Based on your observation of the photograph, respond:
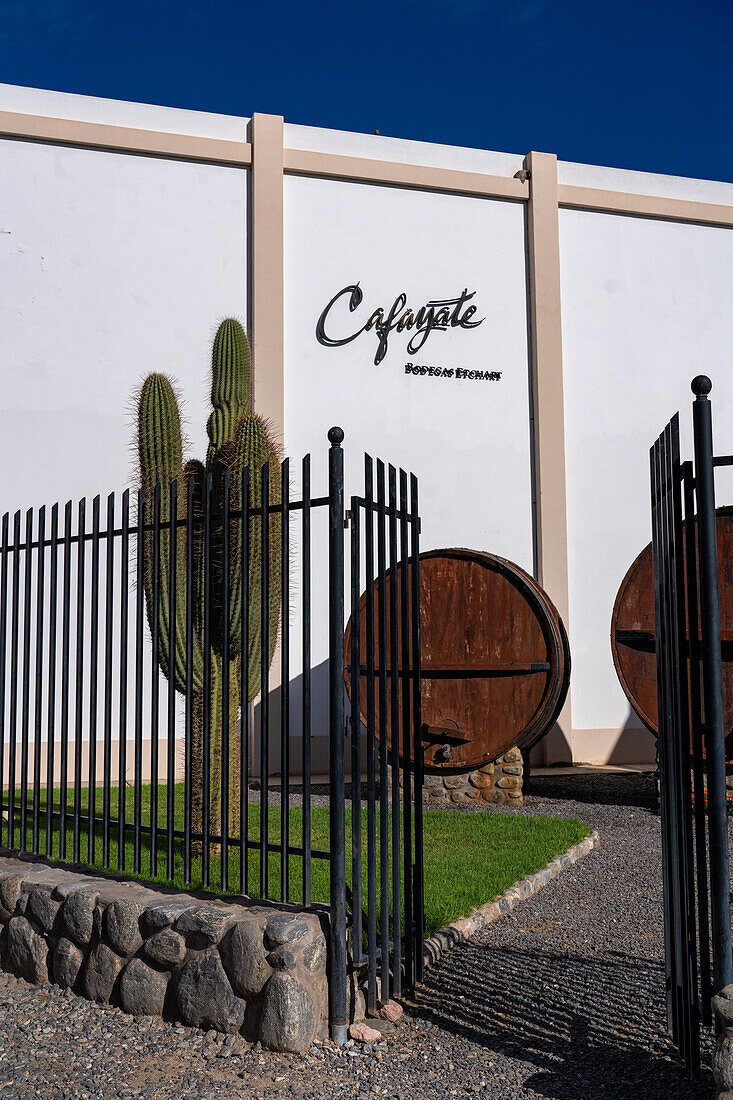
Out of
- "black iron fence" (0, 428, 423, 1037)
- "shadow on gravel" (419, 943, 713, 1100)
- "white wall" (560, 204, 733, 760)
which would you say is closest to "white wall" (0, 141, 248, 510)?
"white wall" (560, 204, 733, 760)

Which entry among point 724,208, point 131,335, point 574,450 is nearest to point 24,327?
point 131,335

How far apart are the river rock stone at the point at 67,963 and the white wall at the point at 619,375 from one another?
9.01 metres

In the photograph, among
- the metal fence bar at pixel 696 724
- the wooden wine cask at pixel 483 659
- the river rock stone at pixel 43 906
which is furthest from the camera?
the wooden wine cask at pixel 483 659

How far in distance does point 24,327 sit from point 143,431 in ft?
18.6

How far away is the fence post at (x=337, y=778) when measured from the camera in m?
3.73

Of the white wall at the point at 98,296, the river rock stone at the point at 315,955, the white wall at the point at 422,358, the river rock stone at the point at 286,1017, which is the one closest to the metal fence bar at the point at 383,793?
the river rock stone at the point at 315,955

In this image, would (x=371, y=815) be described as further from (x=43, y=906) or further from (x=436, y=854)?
(x=436, y=854)

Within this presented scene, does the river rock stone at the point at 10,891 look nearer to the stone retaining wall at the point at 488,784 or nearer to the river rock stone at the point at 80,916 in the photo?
the river rock stone at the point at 80,916

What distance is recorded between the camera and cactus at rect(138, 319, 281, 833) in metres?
6.01

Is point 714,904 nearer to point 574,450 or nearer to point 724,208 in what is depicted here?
point 574,450

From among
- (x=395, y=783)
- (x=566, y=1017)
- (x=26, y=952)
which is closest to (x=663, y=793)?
(x=566, y=1017)

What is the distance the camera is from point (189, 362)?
1182 cm

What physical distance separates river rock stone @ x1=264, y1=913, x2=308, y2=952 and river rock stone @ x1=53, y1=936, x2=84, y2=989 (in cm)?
113

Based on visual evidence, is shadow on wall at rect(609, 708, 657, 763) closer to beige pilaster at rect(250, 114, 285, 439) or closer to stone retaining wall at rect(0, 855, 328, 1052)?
beige pilaster at rect(250, 114, 285, 439)
